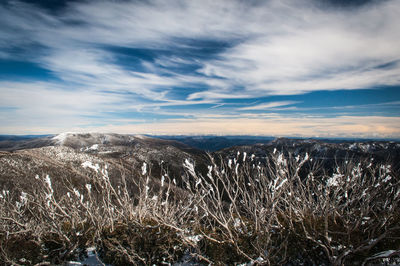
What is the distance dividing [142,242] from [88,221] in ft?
15.6

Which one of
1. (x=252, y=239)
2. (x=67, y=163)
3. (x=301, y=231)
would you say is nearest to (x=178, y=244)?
(x=252, y=239)

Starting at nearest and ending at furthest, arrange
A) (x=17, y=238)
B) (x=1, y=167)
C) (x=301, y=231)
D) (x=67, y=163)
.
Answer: (x=301, y=231) → (x=17, y=238) → (x=1, y=167) → (x=67, y=163)

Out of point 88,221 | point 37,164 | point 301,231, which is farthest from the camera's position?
point 37,164

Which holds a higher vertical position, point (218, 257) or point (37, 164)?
point (218, 257)

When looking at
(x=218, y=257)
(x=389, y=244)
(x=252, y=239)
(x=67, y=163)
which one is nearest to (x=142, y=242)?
(x=218, y=257)

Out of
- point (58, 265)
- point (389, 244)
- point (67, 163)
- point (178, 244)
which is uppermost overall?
point (389, 244)

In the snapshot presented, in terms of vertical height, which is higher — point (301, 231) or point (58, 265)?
point (301, 231)

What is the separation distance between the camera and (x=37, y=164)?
63.5 meters

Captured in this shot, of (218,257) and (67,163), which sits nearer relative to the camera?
(218,257)

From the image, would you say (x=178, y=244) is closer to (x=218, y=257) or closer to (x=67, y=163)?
(x=218, y=257)

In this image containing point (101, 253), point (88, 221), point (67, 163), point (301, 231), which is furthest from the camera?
point (67, 163)

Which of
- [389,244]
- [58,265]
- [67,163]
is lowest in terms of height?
[67,163]

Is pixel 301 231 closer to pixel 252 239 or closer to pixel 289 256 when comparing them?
pixel 289 256

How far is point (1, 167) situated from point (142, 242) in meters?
70.4
